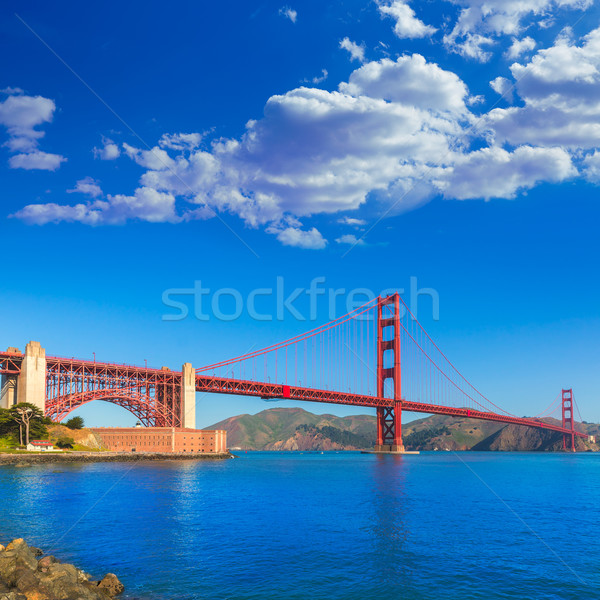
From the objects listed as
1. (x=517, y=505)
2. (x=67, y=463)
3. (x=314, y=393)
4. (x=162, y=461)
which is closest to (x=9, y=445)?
(x=67, y=463)

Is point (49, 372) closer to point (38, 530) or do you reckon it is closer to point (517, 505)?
point (38, 530)

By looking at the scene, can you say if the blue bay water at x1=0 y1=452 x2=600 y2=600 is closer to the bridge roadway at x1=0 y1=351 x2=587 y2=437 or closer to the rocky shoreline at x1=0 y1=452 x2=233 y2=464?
the rocky shoreline at x1=0 y1=452 x2=233 y2=464

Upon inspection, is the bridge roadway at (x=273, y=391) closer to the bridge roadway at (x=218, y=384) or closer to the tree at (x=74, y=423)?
the bridge roadway at (x=218, y=384)

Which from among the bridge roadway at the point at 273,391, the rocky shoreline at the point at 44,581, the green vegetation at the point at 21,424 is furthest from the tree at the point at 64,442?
the rocky shoreline at the point at 44,581

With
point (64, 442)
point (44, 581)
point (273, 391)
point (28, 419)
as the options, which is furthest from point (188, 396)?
point (44, 581)

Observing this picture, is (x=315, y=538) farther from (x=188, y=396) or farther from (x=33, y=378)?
(x=188, y=396)

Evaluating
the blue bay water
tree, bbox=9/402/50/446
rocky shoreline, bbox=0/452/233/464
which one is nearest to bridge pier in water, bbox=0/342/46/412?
tree, bbox=9/402/50/446
